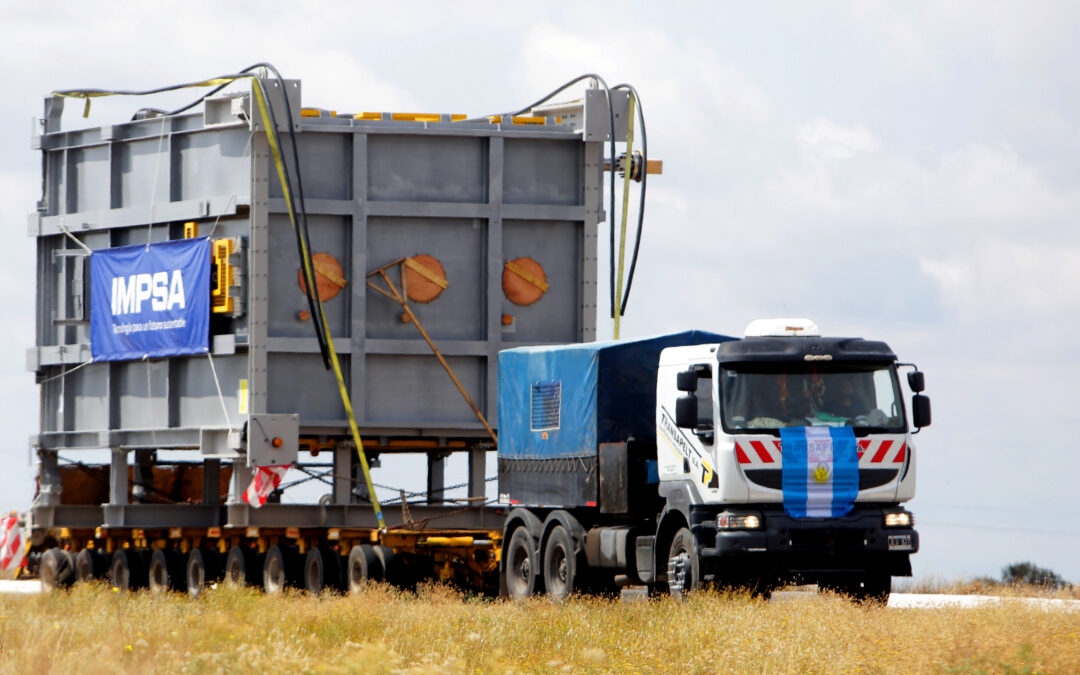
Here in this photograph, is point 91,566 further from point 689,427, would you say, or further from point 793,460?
point 793,460

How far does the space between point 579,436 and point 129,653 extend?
7.24 metres

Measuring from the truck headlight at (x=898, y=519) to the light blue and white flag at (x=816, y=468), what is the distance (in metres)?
0.46

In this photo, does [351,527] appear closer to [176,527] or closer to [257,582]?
[257,582]

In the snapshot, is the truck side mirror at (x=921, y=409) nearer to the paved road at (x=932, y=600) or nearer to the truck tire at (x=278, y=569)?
the paved road at (x=932, y=600)

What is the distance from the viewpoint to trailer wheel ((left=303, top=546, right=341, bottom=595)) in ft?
67.9

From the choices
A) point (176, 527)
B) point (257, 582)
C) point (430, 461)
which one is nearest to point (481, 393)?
point (430, 461)

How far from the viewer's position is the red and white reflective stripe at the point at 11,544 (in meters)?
26.1

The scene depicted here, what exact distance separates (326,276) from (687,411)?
21.9ft

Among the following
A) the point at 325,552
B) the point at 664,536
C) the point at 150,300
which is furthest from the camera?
the point at 150,300

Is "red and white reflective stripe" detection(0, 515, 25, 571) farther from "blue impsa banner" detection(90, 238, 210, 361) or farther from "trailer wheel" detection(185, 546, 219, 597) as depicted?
"trailer wheel" detection(185, 546, 219, 597)

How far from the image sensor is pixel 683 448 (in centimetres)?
1667

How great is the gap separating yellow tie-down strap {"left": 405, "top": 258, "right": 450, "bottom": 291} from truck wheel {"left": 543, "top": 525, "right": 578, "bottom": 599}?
13.1 feet

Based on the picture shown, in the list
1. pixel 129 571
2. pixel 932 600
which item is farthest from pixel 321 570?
pixel 932 600

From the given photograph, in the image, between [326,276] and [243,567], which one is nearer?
[326,276]
